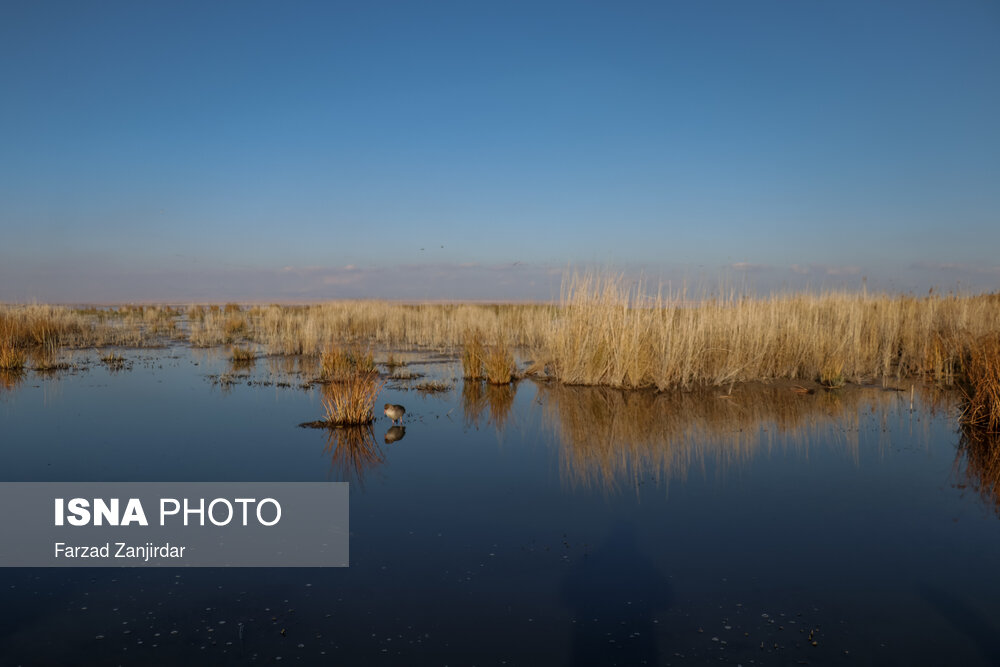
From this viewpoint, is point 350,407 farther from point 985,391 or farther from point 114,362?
point 114,362

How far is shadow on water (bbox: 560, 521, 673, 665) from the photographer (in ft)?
9.57

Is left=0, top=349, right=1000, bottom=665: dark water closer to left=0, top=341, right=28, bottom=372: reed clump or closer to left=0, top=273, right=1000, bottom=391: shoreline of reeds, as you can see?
left=0, top=273, right=1000, bottom=391: shoreline of reeds

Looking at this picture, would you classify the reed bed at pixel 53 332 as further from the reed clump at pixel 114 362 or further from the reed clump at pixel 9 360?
the reed clump at pixel 114 362

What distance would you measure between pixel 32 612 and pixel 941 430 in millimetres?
8281

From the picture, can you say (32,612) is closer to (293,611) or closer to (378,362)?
(293,611)

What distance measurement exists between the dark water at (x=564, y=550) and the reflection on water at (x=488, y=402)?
118 millimetres

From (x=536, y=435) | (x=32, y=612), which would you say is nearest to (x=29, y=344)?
(x=536, y=435)

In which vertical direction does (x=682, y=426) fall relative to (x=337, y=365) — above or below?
below

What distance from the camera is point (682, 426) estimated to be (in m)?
7.46

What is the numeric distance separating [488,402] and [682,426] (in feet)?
9.80

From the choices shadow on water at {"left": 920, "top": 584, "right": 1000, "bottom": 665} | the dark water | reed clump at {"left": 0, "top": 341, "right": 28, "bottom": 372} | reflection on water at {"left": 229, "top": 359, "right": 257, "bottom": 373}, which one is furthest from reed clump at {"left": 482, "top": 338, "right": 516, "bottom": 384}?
reed clump at {"left": 0, "top": 341, "right": 28, "bottom": 372}

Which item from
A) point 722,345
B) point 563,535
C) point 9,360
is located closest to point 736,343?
point 722,345

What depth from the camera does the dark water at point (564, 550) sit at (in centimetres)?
300

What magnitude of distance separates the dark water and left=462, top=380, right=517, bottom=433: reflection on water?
12cm
